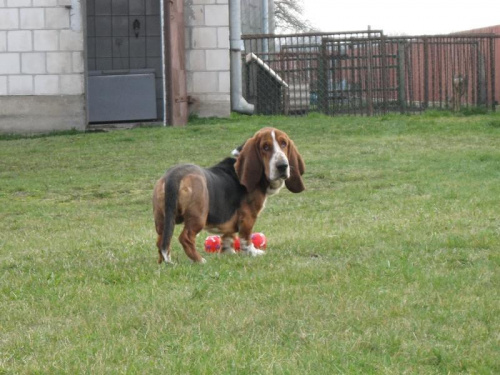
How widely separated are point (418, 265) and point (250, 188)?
163cm

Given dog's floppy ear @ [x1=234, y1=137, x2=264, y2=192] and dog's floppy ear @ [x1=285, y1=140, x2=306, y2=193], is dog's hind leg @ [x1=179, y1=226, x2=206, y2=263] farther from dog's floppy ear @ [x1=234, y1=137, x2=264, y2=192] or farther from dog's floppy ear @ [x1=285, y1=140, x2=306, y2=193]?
dog's floppy ear @ [x1=285, y1=140, x2=306, y2=193]

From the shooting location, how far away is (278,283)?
20.9 feet

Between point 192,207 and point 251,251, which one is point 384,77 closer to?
point 251,251

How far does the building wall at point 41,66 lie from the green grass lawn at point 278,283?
6419mm

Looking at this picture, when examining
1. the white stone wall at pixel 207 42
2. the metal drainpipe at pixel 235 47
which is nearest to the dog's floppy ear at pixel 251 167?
the white stone wall at pixel 207 42

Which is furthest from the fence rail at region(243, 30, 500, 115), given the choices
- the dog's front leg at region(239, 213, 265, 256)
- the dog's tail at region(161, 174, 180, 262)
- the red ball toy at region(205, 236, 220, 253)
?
the dog's tail at region(161, 174, 180, 262)

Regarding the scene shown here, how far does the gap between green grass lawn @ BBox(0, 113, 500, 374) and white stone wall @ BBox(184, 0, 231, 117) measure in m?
7.42

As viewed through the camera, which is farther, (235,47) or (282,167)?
(235,47)

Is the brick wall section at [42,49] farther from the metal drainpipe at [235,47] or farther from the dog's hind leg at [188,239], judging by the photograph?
the dog's hind leg at [188,239]

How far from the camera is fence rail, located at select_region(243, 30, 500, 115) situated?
22719 mm

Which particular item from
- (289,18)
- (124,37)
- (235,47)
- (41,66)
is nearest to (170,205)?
(41,66)

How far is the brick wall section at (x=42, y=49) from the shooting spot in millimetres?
20438

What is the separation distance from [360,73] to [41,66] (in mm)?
7206

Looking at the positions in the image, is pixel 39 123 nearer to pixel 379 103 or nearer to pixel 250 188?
pixel 379 103
